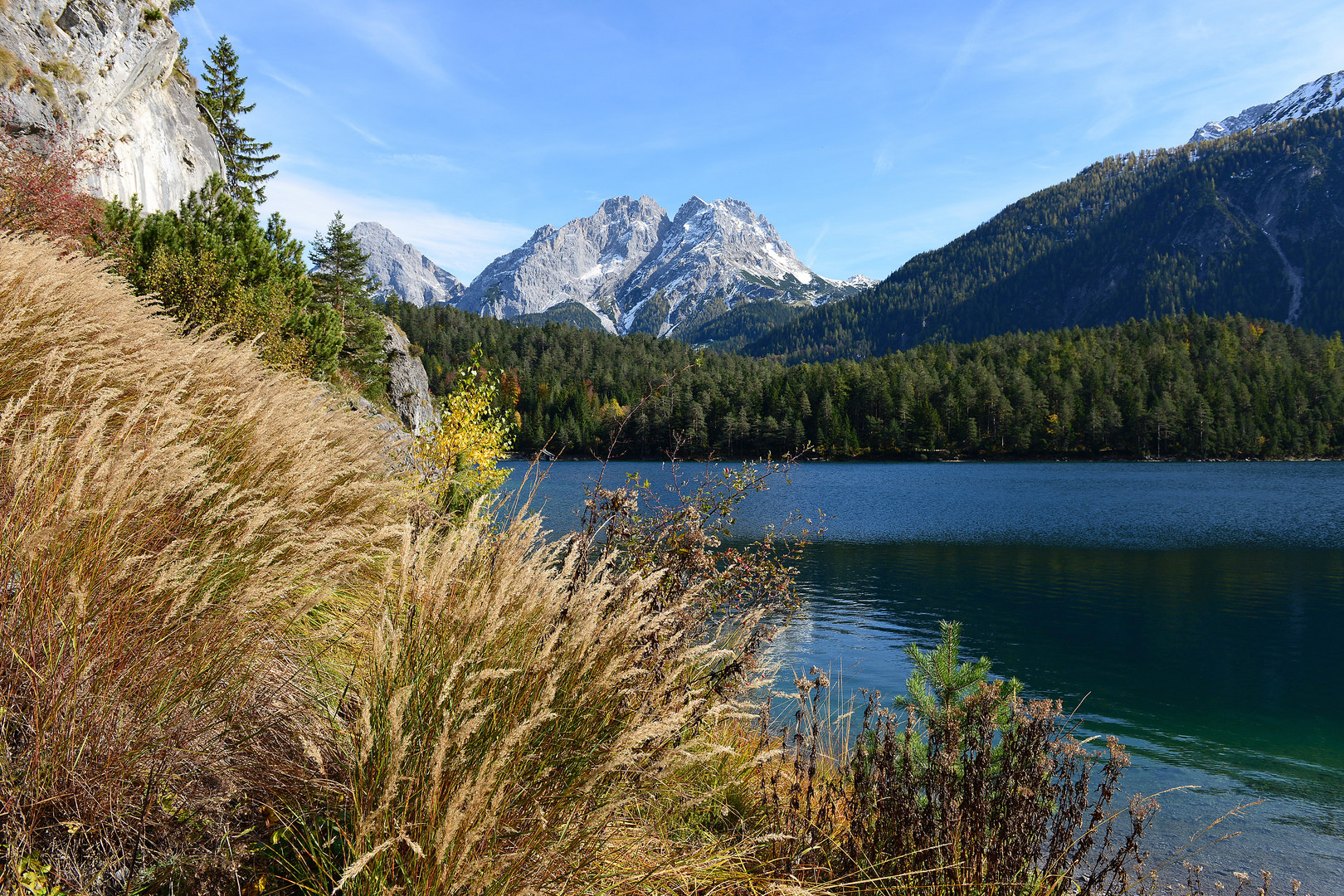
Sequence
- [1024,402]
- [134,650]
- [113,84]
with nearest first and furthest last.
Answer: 1. [134,650]
2. [113,84]
3. [1024,402]

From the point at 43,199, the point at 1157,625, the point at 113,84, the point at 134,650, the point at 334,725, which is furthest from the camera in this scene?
the point at 113,84

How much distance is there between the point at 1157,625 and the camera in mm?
20891

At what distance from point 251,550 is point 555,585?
5.00 ft

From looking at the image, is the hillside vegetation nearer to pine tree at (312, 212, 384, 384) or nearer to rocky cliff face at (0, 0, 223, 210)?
rocky cliff face at (0, 0, 223, 210)

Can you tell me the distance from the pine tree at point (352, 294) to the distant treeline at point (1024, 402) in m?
39.0

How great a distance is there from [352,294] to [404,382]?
7923 mm

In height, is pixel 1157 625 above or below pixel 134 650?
below

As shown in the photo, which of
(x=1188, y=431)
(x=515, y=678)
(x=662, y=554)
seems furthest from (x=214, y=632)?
(x=1188, y=431)

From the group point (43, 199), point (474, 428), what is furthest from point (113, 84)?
point (474, 428)

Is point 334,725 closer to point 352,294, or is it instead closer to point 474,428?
point 474,428

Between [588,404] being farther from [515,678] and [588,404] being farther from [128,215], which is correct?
[515,678]

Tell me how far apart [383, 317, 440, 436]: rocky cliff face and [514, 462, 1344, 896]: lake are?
14.1 meters

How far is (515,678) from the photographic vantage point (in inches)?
94.6

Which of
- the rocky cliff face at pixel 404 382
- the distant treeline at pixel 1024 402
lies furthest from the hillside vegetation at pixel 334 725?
the distant treeline at pixel 1024 402
